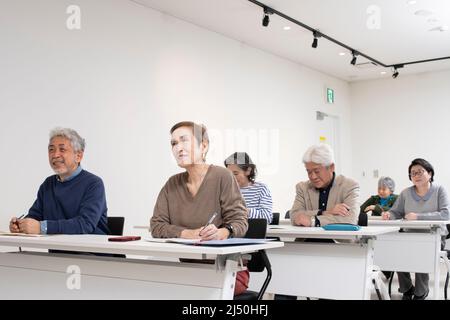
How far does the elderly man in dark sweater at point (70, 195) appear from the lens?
286cm

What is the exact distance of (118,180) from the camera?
555 cm

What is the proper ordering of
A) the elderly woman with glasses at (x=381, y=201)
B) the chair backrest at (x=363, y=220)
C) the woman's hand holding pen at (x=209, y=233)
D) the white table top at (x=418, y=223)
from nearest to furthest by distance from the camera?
the woman's hand holding pen at (x=209, y=233), the chair backrest at (x=363, y=220), the white table top at (x=418, y=223), the elderly woman with glasses at (x=381, y=201)

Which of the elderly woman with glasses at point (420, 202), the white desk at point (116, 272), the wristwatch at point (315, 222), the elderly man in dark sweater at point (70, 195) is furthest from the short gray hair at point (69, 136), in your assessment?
the elderly woman with glasses at point (420, 202)

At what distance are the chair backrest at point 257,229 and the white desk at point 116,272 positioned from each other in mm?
676

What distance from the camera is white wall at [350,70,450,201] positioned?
9.32 meters

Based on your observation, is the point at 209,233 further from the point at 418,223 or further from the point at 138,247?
the point at 418,223

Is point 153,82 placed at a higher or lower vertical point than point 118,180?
higher

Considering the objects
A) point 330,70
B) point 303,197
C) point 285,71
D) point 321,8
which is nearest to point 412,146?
point 330,70

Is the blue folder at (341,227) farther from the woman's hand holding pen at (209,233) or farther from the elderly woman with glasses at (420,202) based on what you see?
the elderly woman with glasses at (420,202)

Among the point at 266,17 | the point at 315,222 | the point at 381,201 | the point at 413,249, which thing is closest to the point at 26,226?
the point at 315,222

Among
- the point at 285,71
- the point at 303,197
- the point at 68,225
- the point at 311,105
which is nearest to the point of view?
the point at 68,225

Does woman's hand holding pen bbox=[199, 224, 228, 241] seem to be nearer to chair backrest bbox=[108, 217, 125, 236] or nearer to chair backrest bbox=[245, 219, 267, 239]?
chair backrest bbox=[245, 219, 267, 239]
